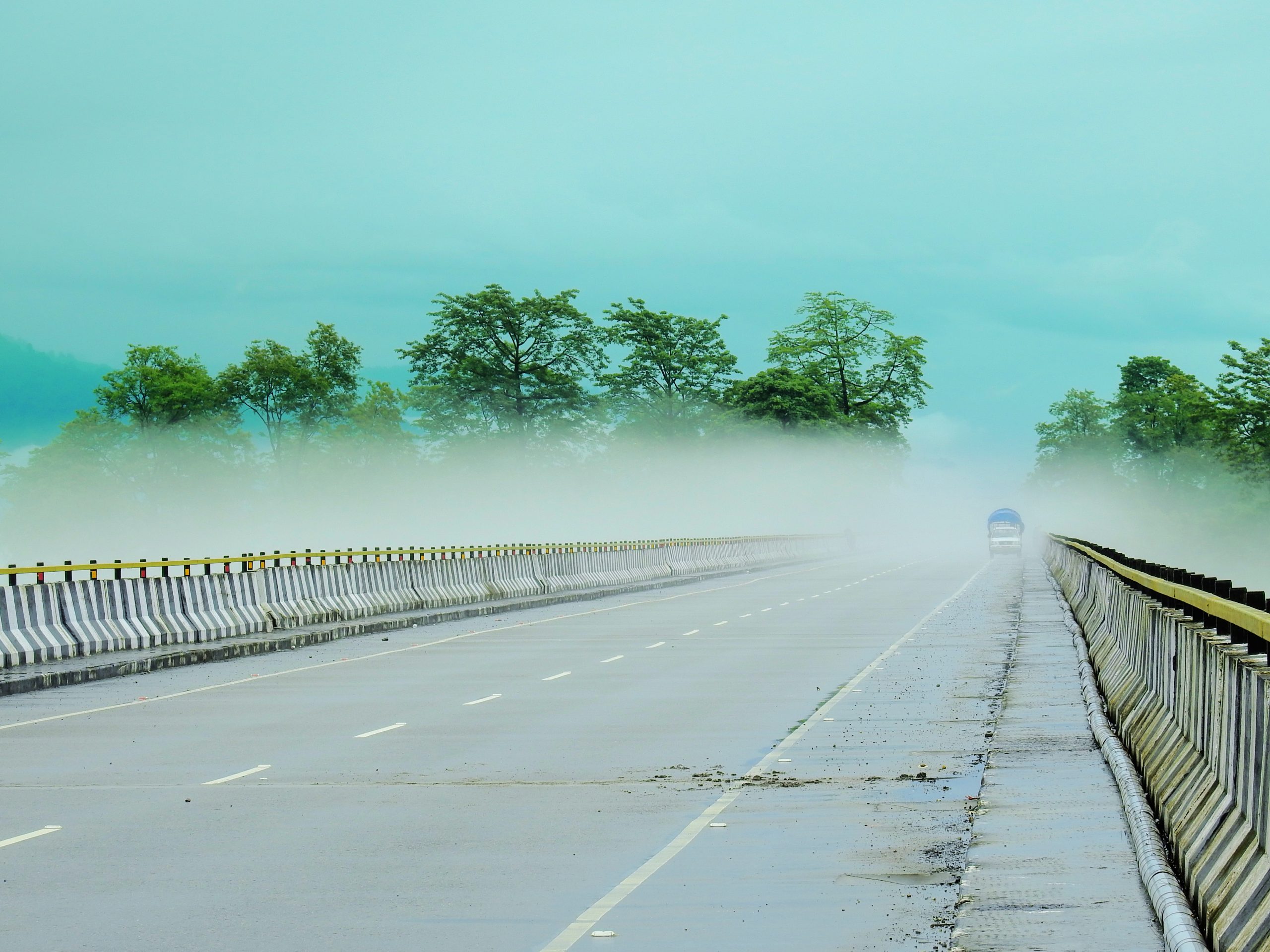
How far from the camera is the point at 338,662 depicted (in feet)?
85.4

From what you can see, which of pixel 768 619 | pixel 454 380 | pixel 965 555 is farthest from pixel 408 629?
pixel 454 380

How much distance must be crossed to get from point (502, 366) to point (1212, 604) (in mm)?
125640

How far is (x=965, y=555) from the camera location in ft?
321

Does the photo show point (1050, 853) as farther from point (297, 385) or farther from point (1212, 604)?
point (297, 385)

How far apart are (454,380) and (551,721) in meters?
117

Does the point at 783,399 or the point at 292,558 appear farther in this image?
the point at 783,399

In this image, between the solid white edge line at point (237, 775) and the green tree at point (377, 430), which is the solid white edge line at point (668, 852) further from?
the green tree at point (377, 430)

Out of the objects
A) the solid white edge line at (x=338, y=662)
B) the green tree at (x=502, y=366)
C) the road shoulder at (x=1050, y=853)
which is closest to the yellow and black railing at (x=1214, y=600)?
the road shoulder at (x=1050, y=853)

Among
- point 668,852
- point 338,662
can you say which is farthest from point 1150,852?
point 338,662

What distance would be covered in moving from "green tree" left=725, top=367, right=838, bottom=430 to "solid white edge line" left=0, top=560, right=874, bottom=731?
102187 millimetres

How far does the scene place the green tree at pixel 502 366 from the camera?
133 metres

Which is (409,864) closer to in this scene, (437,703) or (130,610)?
(437,703)

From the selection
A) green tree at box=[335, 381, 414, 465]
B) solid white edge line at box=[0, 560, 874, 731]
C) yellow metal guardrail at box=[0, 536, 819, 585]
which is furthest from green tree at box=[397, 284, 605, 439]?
solid white edge line at box=[0, 560, 874, 731]

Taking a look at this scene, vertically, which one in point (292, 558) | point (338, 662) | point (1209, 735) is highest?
point (292, 558)
